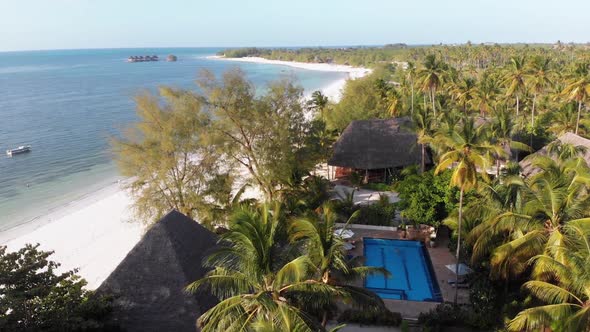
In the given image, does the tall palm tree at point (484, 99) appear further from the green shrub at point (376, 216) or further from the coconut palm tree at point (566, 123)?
the green shrub at point (376, 216)

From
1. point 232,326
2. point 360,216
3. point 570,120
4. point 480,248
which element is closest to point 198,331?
point 232,326

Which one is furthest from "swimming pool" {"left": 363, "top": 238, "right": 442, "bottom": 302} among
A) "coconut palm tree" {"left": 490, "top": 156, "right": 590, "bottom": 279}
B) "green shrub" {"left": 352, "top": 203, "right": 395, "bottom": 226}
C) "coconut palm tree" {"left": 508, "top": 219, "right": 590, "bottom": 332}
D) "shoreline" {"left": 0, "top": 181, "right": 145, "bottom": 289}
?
"shoreline" {"left": 0, "top": 181, "right": 145, "bottom": 289}

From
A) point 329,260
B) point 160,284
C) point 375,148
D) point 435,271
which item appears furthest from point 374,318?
point 375,148

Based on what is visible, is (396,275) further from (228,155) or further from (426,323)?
(228,155)

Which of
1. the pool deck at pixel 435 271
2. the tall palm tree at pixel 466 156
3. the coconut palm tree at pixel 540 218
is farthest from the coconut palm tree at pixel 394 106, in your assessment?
the coconut palm tree at pixel 540 218

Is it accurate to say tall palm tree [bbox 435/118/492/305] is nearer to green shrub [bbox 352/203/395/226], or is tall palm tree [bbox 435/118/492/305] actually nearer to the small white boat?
green shrub [bbox 352/203/395/226]

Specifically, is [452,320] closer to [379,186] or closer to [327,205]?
[327,205]
